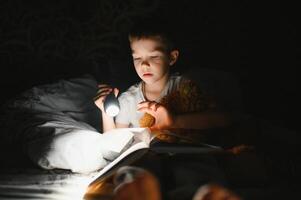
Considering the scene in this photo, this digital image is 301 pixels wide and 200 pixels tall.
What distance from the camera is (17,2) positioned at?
1808 mm

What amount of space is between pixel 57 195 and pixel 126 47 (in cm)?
94

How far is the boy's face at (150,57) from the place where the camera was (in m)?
1.42

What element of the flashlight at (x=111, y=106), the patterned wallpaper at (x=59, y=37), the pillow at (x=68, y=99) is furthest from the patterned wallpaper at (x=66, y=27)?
the flashlight at (x=111, y=106)

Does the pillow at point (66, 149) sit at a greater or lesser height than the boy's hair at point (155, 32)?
lesser

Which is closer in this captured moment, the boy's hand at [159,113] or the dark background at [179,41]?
the boy's hand at [159,113]

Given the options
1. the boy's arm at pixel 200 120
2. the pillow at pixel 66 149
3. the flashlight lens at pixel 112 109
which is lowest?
the pillow at pixel 66 149

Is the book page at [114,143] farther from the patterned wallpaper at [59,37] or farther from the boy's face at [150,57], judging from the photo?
the patterned wallpaper at [59,37]

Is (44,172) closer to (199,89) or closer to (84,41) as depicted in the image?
(199,89)

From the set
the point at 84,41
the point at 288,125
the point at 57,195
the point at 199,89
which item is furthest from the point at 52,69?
the point at 288,125

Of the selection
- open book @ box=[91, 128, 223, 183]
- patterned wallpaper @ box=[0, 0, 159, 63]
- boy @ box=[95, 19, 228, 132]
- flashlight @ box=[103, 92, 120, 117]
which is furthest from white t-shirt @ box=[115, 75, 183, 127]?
patterned wallpaper @ box=[0, 0, 159, 63]

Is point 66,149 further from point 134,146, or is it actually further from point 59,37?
point 59,37

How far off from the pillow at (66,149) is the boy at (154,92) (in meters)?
0.21

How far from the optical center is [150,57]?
143cm

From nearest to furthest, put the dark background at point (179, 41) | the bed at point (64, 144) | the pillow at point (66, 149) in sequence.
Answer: the bed at point (64, 144) → the pillow at point (66, 149) → the dark background at point (179, 41)
